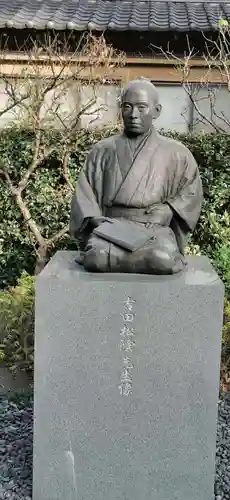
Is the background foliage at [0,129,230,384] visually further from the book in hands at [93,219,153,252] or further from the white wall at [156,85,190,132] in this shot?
the book in hands at [93,219,153,252]

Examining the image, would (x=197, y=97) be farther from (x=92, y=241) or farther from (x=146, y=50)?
(x=92, y=241)

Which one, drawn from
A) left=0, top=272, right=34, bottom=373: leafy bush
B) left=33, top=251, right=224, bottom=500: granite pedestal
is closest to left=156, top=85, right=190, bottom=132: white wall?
left=0, top=272, right=34, bottom=373: leafy bush

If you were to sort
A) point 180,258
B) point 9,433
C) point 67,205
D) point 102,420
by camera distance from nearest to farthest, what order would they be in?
A: point 102,420
point 180,258
point 9,433
point 67,205

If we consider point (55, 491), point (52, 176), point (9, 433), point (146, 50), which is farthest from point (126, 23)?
point (55, 491)

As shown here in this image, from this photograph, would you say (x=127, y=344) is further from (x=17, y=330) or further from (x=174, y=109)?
(x=174, y=109)

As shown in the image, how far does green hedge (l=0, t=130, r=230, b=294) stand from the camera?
20.8ft

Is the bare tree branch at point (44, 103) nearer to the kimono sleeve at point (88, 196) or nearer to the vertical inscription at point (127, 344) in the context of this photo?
the kimono sleeve at point (88, 196)

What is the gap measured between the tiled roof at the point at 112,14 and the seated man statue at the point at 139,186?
4.82 metres

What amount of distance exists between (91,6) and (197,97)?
106 inches

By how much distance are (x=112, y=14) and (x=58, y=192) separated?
3208 mm

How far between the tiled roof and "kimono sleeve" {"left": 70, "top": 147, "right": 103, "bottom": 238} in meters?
4.80

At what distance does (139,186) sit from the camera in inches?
116

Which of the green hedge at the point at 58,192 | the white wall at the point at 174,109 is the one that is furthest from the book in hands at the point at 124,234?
the white wall at the point at 174,109

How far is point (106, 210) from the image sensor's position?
308cm
